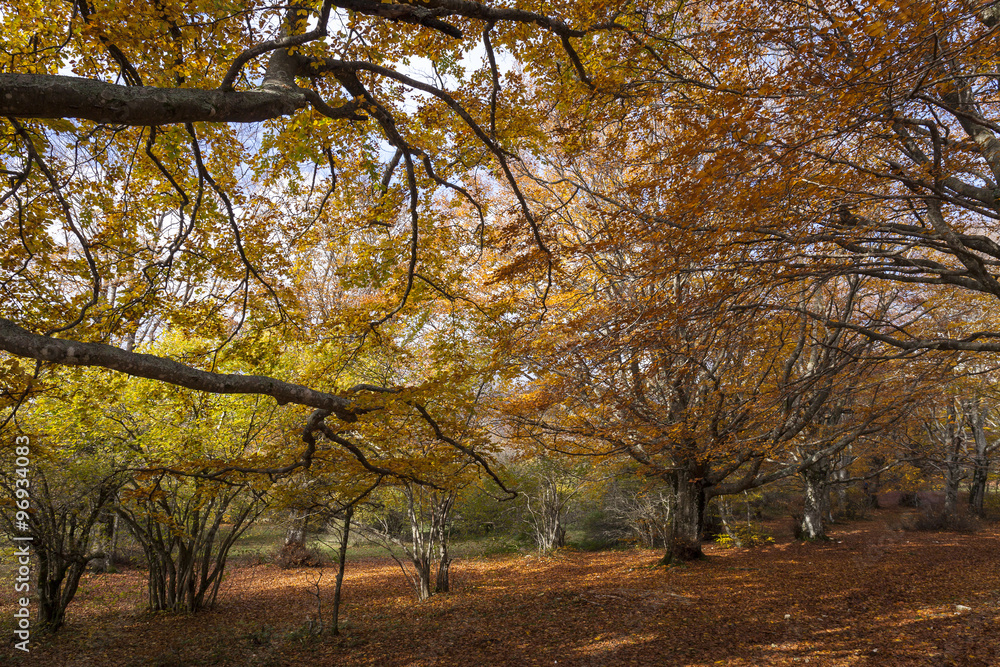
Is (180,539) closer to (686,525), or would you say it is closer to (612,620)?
(612,620)

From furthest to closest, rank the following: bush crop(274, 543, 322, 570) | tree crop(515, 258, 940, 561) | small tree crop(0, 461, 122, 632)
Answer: bush crop(274, 543, 322, 570), small tree crop(0, 461, 122, 632), tree crop(515, 258, 940, 561)

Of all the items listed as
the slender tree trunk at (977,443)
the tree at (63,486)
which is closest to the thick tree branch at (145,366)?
the tree at (63,486)

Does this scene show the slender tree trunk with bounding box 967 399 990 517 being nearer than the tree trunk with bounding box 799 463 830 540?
No

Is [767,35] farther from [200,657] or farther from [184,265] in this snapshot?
[200,657]

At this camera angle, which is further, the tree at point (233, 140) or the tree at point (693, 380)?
the tree at point (693, 380)

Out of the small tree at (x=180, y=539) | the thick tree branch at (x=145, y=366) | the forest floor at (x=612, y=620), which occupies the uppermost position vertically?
the thick tree branch at (x=145, y=366)

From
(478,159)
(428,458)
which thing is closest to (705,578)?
(428,458)

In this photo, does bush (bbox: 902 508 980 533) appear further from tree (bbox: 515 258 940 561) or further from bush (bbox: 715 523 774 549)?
tree (bbox: 515 258 940 561)

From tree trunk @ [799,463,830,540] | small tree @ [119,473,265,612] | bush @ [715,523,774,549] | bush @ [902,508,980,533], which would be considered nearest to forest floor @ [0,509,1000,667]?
small tree @ [119,473,265,612]

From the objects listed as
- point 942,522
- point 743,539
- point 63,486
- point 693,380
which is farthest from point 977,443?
point 63,486

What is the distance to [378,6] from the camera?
10.2 ft

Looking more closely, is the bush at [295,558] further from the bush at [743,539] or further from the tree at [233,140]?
the bush at [743,539]

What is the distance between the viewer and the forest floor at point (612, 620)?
225 inches

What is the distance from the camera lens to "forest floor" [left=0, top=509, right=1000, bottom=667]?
18.7 feet
